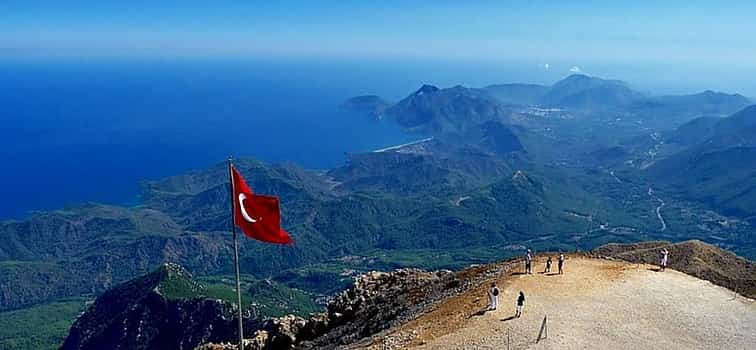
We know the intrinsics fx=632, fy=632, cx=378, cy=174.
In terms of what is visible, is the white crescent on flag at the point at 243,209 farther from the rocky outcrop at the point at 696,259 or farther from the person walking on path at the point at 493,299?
the rocky outcrop at the point at 696,259

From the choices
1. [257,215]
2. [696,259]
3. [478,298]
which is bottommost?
[696,259]

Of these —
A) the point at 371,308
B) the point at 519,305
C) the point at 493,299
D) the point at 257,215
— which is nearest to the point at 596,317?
the point at 519,305

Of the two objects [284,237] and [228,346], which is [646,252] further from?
Result: [284,237]

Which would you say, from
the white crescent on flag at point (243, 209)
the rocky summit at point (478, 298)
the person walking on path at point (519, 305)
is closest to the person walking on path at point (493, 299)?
the rocky summit at point (478, 298)

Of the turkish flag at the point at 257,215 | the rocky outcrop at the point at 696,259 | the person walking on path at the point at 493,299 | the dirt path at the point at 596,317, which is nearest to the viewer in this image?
the turkish flag at the point at 257,215

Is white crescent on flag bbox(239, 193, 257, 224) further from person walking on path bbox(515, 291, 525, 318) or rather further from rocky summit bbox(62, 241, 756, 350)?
person walking on path bbox(515, 291, 525, 318)

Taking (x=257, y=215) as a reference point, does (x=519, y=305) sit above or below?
below

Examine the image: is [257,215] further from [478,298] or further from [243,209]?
[478,298]
